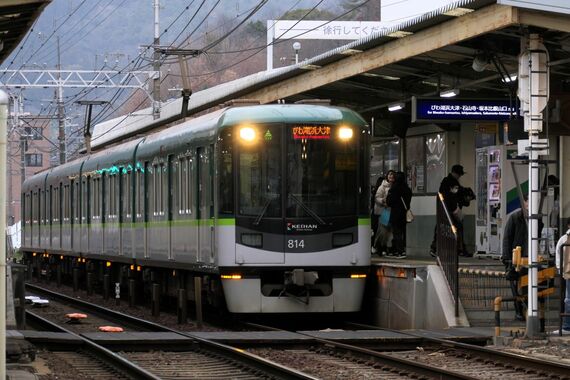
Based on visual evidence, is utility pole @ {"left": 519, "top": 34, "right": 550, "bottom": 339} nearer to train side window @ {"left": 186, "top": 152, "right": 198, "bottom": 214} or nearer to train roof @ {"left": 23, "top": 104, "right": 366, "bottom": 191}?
train roof @ {"left": 23, "top": 104, "right": 366, "bottom": 191}

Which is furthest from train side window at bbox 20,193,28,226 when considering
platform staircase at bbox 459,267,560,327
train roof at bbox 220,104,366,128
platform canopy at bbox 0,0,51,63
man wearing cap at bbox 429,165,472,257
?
platform staircase at bbox 459,267,560,327

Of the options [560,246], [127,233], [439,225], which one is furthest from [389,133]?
[560,246]

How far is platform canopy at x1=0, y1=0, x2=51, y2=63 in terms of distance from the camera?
43.6 ft

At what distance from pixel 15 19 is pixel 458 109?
697 cm

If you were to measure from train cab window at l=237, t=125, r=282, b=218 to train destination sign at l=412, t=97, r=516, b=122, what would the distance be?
2.29 metres

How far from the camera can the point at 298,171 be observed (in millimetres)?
18812

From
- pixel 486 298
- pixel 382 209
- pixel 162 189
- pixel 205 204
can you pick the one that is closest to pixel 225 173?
pixel 205 204

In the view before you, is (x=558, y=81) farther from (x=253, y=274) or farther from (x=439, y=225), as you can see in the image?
(x=253, y=274)

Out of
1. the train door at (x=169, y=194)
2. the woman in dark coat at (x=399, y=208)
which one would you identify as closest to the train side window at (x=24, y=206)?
the train door at (x=169, y=194)

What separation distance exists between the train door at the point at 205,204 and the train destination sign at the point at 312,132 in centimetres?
130

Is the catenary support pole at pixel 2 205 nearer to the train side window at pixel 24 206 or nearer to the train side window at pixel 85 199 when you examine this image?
the train side window at pixel 85 199

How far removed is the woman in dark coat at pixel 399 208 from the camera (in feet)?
74.8

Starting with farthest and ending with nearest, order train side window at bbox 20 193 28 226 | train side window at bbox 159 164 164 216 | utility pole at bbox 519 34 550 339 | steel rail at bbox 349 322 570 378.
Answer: train side window at bbox 20 193 28 226 < train side window at bbox 159 164 164 216 < utility pole at bbox 519 34 550 339 < steel rail at bbox 349 322 570 378

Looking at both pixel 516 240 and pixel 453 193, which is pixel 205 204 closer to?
pixel 516 240
